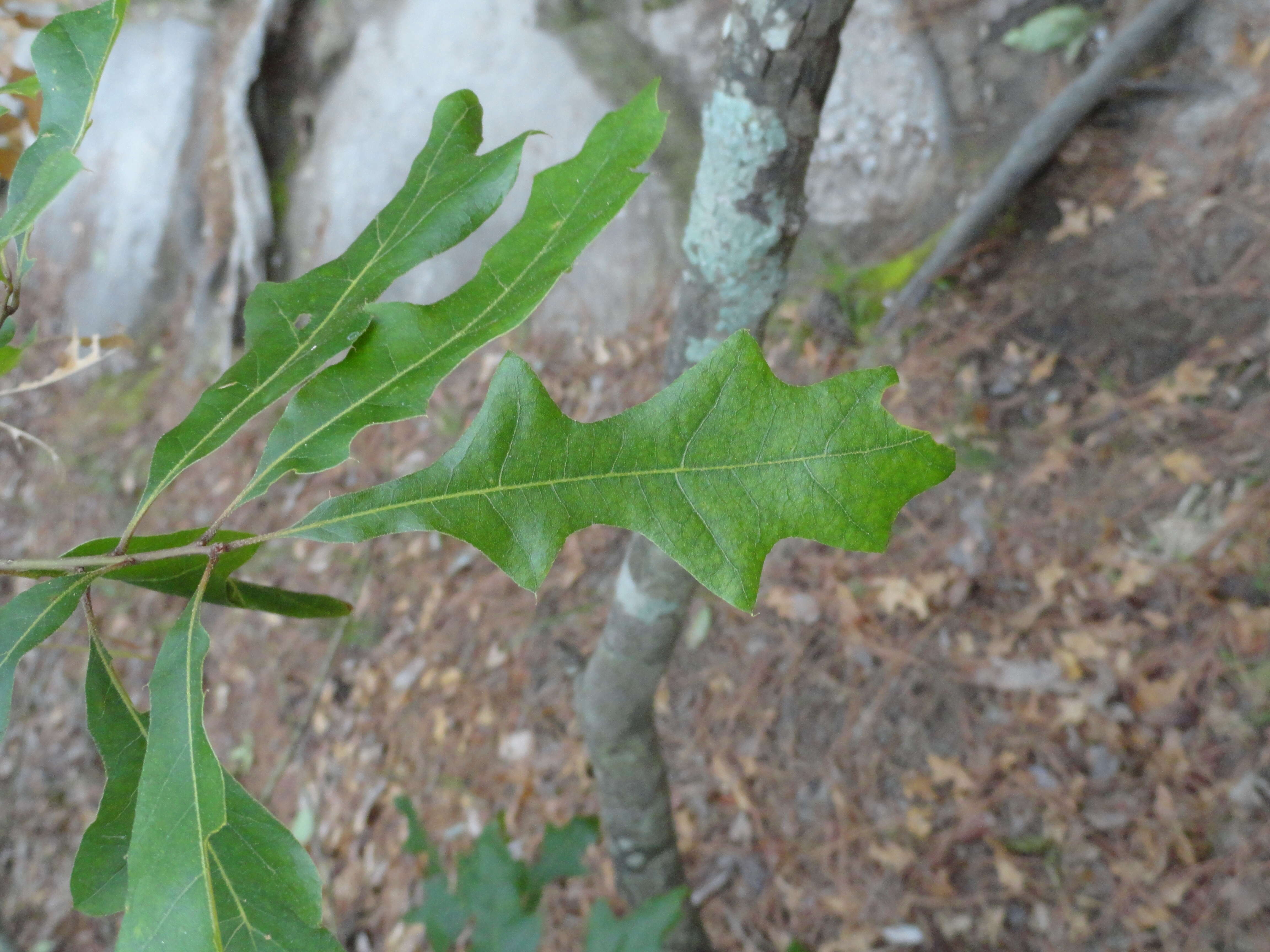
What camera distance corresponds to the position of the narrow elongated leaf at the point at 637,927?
4.77 ft

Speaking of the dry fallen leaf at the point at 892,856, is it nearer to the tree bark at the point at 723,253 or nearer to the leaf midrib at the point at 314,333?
the tree bark at the point at 723,253

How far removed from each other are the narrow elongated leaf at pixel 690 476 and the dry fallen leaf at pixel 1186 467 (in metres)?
2.04

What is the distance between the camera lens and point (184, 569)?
0.82 metres

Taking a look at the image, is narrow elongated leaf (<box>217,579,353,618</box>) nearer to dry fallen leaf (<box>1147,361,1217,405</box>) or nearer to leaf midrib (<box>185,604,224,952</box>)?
leaf midrib (<box>185,604,224,952</box>)

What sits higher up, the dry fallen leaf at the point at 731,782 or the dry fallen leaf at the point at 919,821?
the dry fallen leaf at the point at 731,782

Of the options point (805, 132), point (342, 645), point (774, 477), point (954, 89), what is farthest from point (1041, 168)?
point (342, 645)

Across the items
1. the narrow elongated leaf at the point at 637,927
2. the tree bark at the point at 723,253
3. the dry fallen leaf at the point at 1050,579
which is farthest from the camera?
the dry fallen leaf at the point at 1050,579

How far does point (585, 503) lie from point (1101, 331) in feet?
7.74

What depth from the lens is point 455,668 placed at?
10.0 feet

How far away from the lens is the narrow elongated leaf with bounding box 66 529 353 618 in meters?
0.79

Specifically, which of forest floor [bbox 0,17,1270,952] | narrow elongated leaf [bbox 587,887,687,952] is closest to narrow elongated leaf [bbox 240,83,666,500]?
narrow elongated leaf [bbox 587,887,687,952]

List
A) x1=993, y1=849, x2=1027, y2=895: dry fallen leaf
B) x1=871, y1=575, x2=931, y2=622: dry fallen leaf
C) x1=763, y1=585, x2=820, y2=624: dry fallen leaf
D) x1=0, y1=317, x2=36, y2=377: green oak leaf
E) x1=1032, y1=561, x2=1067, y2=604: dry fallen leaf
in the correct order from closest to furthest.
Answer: x1=0, y1=317, x2=36, y2=377: green oak leaf
x1=993, y1=849, x2=1027, y2=895: dry fallen leaf
x1=1032, y1=561, x2=1067, y2=604: dry fallen leaf
x1=871, y1=575, x2=931, y2=622: dry fallen leaf
x1=763, y1=585, x2=820, y2=624: dry fallen leaf

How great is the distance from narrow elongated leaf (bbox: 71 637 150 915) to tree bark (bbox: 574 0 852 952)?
73 centimetres

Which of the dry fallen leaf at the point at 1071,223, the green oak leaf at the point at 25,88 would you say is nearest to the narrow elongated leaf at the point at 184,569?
the green oak leaf at the point at 25,88
